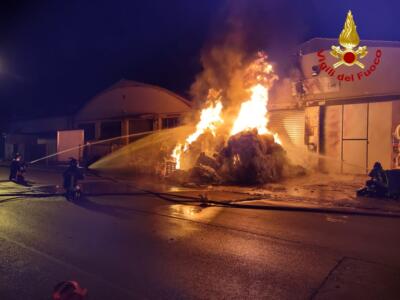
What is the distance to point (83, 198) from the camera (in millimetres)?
12109

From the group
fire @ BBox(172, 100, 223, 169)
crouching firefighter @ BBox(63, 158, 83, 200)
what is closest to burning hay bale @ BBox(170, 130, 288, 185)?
fire @ BBox(172, 100, 223, 169)

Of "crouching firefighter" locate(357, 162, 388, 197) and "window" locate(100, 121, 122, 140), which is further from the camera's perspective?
"window" locate(100, 121, 122, 140)

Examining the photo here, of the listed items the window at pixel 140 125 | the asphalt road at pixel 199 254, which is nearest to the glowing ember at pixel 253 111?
the asphalt road at pixel 199 254

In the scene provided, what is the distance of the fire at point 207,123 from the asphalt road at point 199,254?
33.1ft

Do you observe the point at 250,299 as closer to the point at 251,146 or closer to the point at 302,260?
the point at 302,260

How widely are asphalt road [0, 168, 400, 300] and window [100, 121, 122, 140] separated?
20282 mm

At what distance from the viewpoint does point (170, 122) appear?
1032 inches

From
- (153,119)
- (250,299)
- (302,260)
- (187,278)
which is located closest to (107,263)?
(187,278)

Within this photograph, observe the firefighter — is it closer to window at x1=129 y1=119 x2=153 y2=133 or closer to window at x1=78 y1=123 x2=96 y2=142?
window at x1=129 y1=119 x2=153 y2=133

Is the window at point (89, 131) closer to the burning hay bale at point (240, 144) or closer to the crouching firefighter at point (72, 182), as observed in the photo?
the burning hay bale at point (240, 144)

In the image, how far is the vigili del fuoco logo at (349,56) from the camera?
16641 millimetres

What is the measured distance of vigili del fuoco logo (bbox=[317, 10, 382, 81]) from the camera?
16641 mm

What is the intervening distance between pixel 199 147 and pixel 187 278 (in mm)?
14182

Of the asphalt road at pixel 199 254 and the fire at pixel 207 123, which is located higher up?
the fire at pixel 207 123
